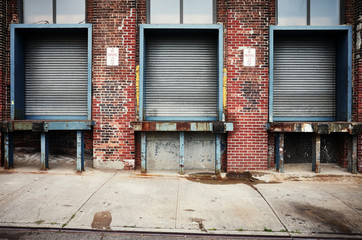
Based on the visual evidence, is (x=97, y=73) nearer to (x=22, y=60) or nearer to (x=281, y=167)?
(x=22, y=60)

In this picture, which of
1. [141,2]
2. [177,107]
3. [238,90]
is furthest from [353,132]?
[141,2]

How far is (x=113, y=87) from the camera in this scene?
5441 mm

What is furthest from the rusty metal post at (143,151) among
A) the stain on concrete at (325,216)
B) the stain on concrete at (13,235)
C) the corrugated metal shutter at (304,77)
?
the corrugated metal shutter at (304,77)

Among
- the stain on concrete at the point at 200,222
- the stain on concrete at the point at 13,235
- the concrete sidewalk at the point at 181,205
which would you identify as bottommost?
the stain on concrete at the point at 13,235

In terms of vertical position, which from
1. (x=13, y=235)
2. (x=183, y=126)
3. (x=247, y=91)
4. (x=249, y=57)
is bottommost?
(x=13, y=235)

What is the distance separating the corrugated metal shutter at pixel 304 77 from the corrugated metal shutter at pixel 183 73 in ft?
5.69

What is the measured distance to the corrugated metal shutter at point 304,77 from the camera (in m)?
5.62

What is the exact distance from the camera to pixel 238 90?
5.32 metres

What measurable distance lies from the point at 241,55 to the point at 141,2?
116 inches

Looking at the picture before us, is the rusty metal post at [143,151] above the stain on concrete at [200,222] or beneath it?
above

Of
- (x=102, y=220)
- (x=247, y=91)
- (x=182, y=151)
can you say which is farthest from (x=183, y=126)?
(x=102, y=220)

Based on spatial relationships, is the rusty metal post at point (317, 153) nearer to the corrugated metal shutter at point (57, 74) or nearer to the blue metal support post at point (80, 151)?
the blue metal support post at point (80, 151)

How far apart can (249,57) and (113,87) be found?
3.55 m

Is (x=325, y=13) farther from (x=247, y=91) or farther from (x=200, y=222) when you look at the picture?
(x=200, y=222)
